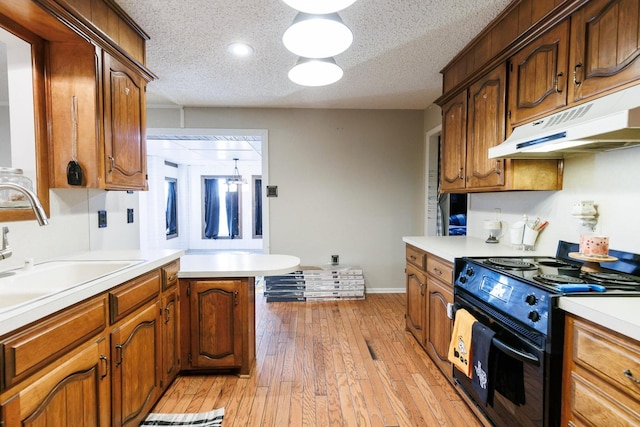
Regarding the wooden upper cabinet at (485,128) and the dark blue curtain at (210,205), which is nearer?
the wooden upper cabinet at (485,128)

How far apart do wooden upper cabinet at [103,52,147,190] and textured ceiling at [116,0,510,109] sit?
1.35 ft

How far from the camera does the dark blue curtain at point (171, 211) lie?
7305 millimetres

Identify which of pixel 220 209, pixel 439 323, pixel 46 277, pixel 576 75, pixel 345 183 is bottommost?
pixel 439 323

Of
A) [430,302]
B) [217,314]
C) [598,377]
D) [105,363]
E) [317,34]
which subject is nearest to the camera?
[598,377]

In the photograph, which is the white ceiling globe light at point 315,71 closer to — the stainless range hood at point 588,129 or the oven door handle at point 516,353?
the stainless range hood at point 588,129

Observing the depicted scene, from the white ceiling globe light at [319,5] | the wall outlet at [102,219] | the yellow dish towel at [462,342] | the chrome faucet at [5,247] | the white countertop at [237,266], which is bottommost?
the yellow dish towel at [462,342]

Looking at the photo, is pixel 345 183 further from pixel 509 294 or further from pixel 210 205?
pixel 210 205

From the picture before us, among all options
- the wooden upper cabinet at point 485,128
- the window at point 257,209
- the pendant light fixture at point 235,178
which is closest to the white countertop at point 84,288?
the wooden upper cabinet at point 485,128

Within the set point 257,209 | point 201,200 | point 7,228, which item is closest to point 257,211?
point 257,209

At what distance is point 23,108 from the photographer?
66.9 inches

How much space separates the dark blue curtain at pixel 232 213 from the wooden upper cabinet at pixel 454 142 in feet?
20.5

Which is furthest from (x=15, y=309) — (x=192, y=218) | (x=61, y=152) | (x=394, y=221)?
(x=192, y=218)

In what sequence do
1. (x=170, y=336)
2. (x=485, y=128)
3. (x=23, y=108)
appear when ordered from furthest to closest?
(x=485, y=128), (x=170, y=336), (x=23, y=108)

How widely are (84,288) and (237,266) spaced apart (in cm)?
102
